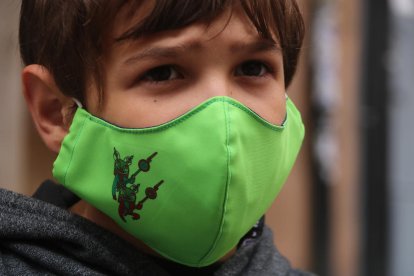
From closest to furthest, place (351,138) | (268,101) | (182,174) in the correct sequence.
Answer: (182,174), (268,101), (351,138)

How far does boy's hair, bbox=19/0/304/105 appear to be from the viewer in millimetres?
Result: 1078

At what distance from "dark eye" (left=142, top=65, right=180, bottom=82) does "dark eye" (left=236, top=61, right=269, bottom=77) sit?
106 millimetres

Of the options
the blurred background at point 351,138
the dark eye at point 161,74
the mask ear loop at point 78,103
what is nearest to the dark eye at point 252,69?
the dark eye at point 161,74

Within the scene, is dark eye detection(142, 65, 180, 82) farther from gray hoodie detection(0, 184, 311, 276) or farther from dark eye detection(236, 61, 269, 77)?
gray hoodie detection(0, 184, 311, 276)

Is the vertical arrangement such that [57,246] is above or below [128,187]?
below

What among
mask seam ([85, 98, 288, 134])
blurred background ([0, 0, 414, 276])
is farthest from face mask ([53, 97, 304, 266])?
blurred background ([0, 0, 414, 276])

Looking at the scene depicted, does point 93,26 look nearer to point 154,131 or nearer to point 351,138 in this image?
point 154,131

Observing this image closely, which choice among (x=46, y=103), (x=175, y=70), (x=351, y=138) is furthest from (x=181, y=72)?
(x=351, y=138)

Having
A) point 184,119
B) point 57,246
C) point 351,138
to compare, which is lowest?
point 351,138

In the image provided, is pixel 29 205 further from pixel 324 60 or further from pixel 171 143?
pixel 324 60

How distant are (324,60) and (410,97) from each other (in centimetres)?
50

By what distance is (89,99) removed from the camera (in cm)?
117

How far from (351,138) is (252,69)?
2.82 metres

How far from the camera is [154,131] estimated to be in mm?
1079
